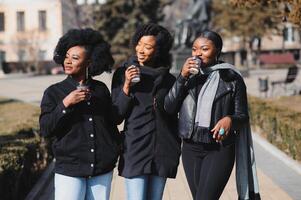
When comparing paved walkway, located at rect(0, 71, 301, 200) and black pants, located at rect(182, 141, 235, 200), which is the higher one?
black pants, located at rect(182, 141, 235, 200)

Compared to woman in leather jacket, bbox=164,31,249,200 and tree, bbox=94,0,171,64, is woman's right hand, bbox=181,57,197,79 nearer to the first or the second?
woman in leather jacket, bbox=164,31,249,200

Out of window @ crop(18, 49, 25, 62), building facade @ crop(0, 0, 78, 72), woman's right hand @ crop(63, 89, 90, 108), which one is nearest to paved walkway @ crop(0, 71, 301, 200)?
woman's right hand @ crop(63, 89, 90, 108)

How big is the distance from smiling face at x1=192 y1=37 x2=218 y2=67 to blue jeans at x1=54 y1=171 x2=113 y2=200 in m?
1.01

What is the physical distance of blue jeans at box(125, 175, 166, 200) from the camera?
13.9 ft

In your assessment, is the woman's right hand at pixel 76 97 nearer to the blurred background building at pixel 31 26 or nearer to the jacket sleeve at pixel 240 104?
the jacket sleeve at pixel 240 104

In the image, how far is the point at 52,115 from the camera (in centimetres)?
382

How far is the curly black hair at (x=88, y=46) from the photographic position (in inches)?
155

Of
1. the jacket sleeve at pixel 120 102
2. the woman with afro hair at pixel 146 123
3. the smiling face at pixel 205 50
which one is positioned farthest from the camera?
the smiling face at pixel 205 50

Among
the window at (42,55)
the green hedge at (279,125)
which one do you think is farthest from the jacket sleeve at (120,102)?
the window at (42,55)

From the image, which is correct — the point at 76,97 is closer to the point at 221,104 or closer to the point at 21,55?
the point at 221,104

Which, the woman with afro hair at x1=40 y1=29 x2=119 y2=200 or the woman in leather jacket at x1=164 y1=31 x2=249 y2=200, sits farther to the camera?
the woman in leather jacket at x1=164 y1=31 x2=249 y2=200

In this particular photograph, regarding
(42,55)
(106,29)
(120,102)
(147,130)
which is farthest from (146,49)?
(42,55)

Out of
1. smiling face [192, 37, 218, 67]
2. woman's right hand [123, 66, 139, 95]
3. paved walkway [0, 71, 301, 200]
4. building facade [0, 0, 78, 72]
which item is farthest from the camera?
building facade [0, 0, 78, 72]

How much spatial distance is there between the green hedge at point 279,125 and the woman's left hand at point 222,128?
4.92m
